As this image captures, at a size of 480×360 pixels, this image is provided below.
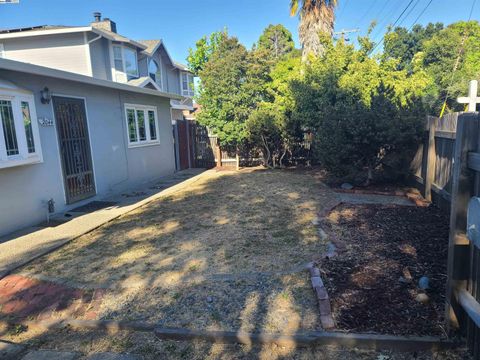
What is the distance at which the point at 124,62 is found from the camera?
17.5m

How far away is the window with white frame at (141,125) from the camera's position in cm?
1049

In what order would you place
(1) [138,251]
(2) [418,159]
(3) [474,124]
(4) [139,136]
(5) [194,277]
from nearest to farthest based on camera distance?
(3) [474,124]
(5) [194,277]
(1) [138,251]
(2) [418,159]
(4) [139,136]

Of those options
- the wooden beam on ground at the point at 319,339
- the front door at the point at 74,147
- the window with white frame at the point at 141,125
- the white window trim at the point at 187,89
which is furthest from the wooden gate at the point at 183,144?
the white window trim at the point at 187,89

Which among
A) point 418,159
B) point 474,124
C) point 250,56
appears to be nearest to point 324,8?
point 250,56

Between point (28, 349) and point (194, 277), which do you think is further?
point (194, 277)

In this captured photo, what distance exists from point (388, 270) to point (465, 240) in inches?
59.5

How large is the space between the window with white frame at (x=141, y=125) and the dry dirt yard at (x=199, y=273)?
12.6 ft

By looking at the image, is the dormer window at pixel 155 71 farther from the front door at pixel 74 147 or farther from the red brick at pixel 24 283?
the red brick at pixel 24 283

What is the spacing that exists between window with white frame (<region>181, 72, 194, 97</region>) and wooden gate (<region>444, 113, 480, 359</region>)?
26.1 m

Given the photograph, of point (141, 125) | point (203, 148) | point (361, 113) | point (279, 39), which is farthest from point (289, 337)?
point (279, 39)

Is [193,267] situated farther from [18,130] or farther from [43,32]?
[43,32]

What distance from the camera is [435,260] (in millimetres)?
4078

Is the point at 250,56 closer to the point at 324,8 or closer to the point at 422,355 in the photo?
the point at 324,8

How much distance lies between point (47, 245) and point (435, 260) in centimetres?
570
